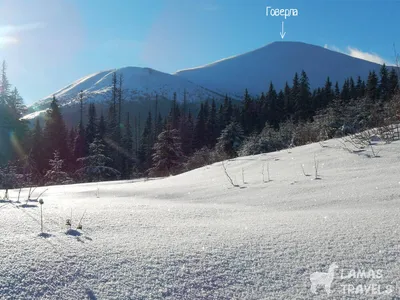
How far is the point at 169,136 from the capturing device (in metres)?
24.2

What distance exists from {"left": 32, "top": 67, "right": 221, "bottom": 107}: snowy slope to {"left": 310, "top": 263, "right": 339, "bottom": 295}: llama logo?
76840mm

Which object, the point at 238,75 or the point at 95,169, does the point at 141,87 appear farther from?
the point at 95,169

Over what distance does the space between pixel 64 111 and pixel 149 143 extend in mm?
37994

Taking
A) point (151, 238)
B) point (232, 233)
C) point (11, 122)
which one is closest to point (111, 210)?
point (151, 238)

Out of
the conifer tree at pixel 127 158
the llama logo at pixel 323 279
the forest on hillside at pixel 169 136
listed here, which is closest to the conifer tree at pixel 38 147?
the forest on hillside at pixel 169 136

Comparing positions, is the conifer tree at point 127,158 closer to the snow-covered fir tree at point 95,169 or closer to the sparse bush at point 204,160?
the snow-covered fir tree at point 95,169

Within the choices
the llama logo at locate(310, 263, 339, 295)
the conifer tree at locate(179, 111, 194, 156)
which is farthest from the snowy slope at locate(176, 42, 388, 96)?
the llama logo at locate(310, 263, 339, 295)

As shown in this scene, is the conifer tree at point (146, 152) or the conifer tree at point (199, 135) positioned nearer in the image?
the conifer tree at point (146, 152)

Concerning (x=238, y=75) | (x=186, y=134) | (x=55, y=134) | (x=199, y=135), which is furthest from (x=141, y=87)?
(x=55, y=134)

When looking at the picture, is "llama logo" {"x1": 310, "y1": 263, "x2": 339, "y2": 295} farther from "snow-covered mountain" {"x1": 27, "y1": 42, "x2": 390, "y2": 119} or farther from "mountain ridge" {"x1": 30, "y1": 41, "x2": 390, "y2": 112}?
"mountain ridge" {"x1": 30, "y1": 41, "x2": 390, "y2": 112}

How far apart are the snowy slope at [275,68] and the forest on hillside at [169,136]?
67.3 meters

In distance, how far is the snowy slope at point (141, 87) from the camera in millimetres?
81713

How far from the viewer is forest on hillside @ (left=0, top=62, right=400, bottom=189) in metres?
13.6

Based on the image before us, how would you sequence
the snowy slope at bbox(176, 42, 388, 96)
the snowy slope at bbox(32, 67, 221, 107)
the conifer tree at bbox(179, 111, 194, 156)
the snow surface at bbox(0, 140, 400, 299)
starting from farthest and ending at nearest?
1. the snowy slope at bbox(176, 42, 388, 96)
2. the snowy slope at bbox(32, 67, 221, 107)
3. the conifer tree at bbox(179, 111, 194, 156)
4. the snow surface at bbox(0, 140, 400, 299)
